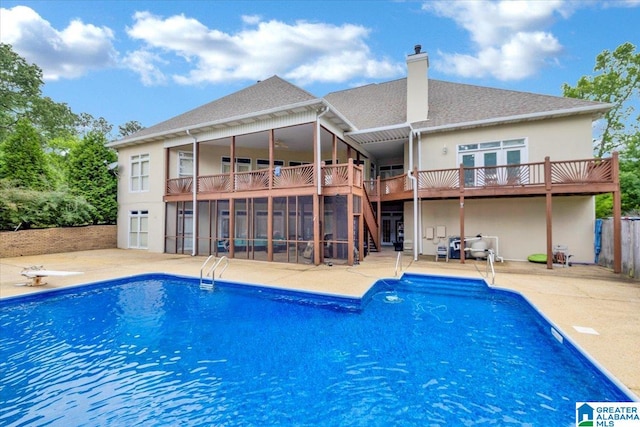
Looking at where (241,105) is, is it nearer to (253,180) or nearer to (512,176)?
(253,180)

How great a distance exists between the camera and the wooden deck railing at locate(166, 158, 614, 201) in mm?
9859

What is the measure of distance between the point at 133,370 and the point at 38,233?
14729mm

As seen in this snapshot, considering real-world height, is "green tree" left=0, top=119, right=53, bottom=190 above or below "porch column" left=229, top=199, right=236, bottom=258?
above

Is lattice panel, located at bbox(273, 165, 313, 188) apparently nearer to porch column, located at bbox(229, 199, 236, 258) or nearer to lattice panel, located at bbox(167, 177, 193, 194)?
porch column, located at bbox(229, 199, 236, 258)

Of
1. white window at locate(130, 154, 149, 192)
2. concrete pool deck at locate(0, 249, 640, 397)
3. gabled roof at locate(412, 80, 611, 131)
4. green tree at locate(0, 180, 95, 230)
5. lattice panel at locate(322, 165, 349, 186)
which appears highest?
gabled roof at locate(412, 80, 611, 131)

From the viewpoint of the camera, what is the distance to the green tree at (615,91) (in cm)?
2162

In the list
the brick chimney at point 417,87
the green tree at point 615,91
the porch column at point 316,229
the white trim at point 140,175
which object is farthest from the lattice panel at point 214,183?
the green tree at point 615,91

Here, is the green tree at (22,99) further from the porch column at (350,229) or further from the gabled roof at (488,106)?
the gabled roof at (488,106)

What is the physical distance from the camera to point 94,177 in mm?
16172

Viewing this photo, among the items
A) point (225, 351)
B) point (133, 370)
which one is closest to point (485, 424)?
point (225, 351)

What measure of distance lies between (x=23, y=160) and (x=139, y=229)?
6338 mm

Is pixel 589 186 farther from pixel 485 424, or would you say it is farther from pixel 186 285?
pixel 186 285

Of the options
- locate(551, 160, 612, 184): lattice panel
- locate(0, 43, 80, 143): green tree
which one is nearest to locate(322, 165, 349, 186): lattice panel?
locate(551, 160, 612, 184): lattice panel

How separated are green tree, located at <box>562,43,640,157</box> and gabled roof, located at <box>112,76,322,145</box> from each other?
930 inches
